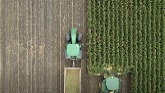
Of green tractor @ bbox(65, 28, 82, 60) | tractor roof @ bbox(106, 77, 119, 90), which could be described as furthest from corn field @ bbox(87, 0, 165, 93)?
tractor roof @ bbox(106, 77, 119, 90)

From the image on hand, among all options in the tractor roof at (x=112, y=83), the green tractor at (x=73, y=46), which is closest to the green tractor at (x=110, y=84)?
the tractor roof at (x=112, y=83)

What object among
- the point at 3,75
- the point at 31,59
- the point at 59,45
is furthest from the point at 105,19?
the point at 3,75

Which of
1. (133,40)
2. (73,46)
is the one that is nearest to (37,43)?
(73,46)

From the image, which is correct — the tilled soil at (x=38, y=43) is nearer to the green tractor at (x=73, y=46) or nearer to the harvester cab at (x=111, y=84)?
the green tractor at (x=73, y=46)

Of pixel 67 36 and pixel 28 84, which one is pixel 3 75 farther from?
pixel 67 36

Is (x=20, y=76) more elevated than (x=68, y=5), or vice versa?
(x=68, y=5)

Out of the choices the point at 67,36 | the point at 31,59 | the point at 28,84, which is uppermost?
the point at 67,36

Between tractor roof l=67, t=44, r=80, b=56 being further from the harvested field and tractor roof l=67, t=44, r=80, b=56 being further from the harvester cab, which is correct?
the harvester cab
